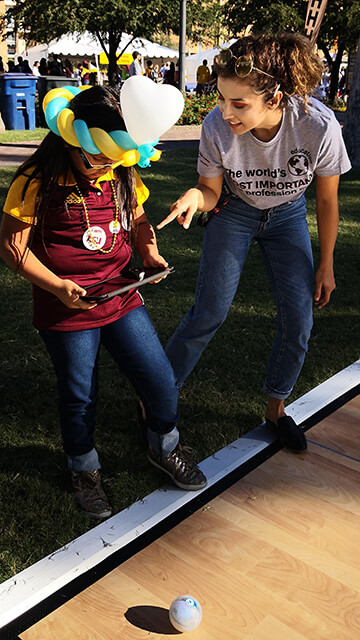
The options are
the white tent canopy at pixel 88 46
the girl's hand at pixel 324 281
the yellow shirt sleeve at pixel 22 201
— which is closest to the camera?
the yellow shirt sleeve at pixel 22 201

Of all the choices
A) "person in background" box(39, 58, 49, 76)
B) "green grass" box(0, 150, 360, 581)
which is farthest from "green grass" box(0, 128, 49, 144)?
"person in background" box(39, 58, 49, 76)

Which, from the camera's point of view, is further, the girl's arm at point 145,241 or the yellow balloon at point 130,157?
the girl's arm at point 145,241

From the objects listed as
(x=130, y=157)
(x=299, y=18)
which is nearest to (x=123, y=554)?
(x=130, y=157)

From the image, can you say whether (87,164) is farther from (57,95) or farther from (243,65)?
(243,65)

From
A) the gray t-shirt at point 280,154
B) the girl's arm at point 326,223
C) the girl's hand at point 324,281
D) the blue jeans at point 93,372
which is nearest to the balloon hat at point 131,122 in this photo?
the gray t-shirt at point 280,154

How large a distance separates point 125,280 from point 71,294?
0.32 m

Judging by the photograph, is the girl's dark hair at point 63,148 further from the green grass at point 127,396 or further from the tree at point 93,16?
the tree at point 93,16

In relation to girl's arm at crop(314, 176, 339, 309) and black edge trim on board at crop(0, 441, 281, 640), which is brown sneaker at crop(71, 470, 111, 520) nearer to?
black edge trim on board at crop(0, 441, 281, 640)

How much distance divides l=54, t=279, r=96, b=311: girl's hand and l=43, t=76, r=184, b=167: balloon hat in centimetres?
46

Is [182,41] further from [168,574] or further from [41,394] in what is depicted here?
[168,574]

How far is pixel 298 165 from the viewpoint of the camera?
2607 mm

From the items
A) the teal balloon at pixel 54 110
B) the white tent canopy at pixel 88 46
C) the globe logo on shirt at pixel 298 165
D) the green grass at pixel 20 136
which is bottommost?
the white tent canopy at pixel 88 46

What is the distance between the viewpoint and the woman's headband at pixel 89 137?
6.63ft

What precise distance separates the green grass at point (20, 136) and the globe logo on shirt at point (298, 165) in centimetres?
1118
